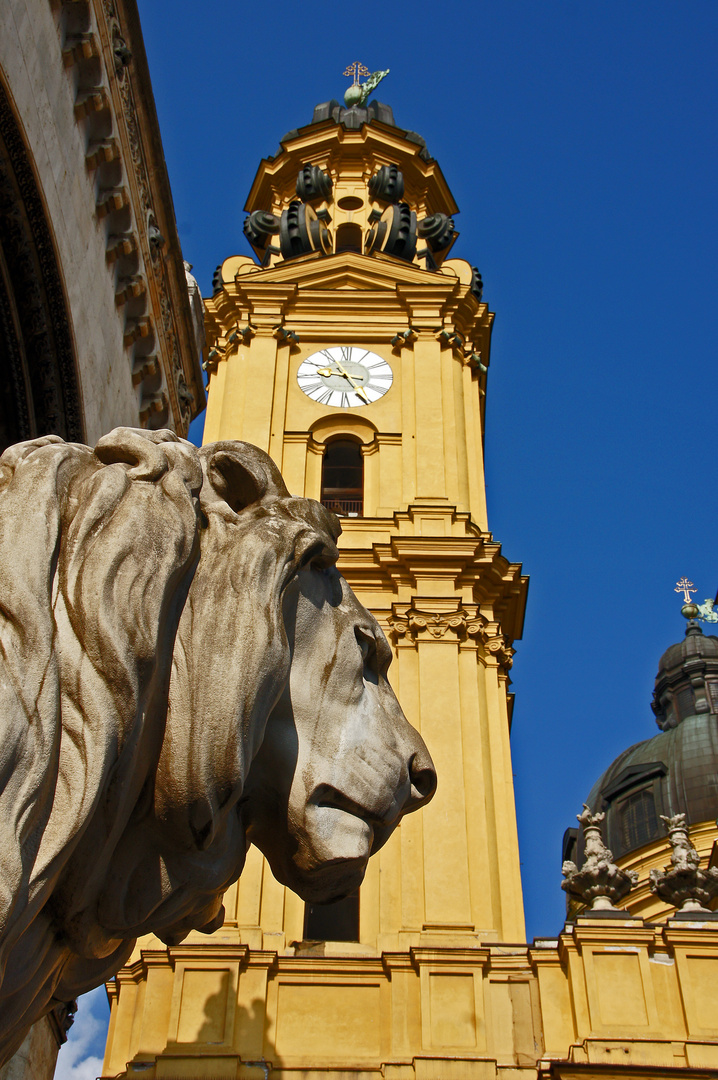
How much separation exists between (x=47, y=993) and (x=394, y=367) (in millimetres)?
24588

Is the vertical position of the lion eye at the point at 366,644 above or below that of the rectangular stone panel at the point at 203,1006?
below

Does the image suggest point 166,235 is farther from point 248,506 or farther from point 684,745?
point 684,745

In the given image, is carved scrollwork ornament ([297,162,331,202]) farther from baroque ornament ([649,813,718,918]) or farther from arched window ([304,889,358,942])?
baroque ornament ([649,813,718,918])

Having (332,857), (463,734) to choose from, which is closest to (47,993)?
(332,857)

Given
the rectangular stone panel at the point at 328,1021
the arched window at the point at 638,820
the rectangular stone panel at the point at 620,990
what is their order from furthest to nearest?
the arched window at the point at 638,820 → the rectangular stone panel at the point at 328,1021 → the rectangular stone panel at the point at 620,990

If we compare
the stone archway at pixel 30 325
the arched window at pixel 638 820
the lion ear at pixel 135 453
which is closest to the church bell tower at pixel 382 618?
the stone archway at pixel 30 325

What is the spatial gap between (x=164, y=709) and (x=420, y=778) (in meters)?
0.68

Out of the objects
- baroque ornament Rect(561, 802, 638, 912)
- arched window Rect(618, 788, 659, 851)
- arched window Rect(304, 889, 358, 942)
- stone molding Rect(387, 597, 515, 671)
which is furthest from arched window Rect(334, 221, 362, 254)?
arched window Rect(618, 788, 659, 851)

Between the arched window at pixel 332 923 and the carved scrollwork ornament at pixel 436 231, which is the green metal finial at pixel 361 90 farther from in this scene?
the arched window at pixel 332 923

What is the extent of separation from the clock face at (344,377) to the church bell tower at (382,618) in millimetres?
47

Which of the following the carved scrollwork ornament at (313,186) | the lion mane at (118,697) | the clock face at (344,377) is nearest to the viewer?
the lion mane at (118,697)

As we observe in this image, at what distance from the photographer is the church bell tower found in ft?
52.8

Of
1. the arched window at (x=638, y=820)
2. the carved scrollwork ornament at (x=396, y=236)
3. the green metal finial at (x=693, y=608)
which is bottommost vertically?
the arched window at (x=638, y=820)

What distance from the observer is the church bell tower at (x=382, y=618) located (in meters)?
16.1
